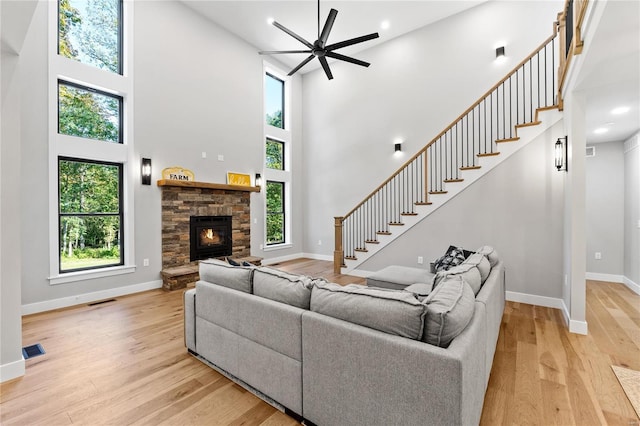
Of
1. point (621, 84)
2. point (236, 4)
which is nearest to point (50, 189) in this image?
point (236, 4)

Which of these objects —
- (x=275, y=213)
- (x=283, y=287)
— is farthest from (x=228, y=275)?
(x=275, y=213)

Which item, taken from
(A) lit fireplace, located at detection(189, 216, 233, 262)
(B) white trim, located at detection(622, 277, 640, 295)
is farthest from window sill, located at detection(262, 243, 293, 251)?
(B) white trim, located at detection(622, 277, 640, 295)

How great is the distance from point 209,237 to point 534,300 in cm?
570

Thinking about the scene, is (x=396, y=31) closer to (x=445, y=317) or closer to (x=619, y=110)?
(x=619, y=110)

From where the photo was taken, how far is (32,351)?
9.37ft

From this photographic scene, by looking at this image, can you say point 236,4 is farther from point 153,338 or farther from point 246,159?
point 153,338

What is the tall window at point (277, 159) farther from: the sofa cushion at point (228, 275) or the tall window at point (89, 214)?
the sofa cushion at point (228, 275)

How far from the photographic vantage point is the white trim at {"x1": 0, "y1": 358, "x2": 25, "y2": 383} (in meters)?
2.33

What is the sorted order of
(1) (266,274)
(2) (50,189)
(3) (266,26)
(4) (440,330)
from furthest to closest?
(3) (266,26) → (2) (50,189) → (1) (266,274) → (4) (440,330)

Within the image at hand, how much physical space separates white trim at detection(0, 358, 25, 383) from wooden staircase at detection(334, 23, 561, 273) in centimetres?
478

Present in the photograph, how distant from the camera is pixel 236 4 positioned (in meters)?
5.67

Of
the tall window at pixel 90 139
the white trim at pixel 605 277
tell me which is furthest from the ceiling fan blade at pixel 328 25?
the white trim at pixel 605 277

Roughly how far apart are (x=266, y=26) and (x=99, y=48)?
3172 millimetres

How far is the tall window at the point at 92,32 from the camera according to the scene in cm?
436
